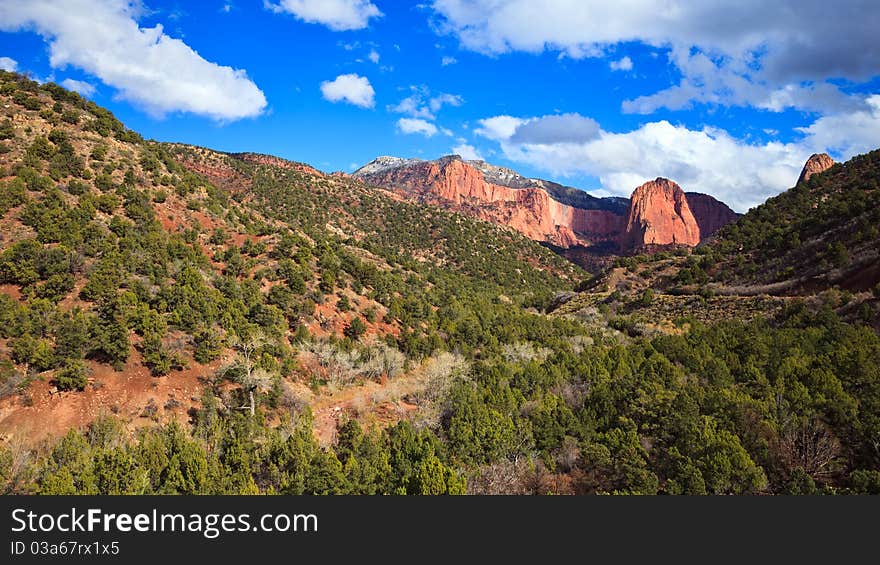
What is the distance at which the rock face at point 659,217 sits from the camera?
182 metres

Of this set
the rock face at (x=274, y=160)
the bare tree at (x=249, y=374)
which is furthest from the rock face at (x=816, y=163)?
the bare tree at (x=249, y=374)

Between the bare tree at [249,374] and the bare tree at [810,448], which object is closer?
the bare tree at [810,448]

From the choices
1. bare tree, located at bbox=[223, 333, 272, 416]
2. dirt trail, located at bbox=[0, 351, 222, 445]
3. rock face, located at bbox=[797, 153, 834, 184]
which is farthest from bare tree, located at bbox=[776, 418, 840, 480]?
rock face, located at bbox=[797, 153, 834, 184]

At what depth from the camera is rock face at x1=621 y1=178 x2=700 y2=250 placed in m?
182

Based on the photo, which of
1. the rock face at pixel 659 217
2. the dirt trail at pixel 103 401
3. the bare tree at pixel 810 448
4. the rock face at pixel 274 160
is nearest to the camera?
the dirt trail at pixel 103 401

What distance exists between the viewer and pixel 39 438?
18688 millimetres

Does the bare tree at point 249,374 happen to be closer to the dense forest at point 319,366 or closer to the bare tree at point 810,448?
the dense forest at point 319,366

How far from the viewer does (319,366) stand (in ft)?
104

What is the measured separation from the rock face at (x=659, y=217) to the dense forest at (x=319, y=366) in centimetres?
13582

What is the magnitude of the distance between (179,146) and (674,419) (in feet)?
334

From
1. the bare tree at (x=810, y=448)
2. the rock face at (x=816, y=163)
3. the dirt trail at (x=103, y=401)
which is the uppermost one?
the rock face at (x=816, y=163)

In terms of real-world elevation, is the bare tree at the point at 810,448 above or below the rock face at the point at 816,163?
below

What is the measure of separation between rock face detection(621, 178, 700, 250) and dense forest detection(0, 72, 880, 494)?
135824 mm

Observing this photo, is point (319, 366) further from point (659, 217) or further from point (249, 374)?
point (659, 217)
